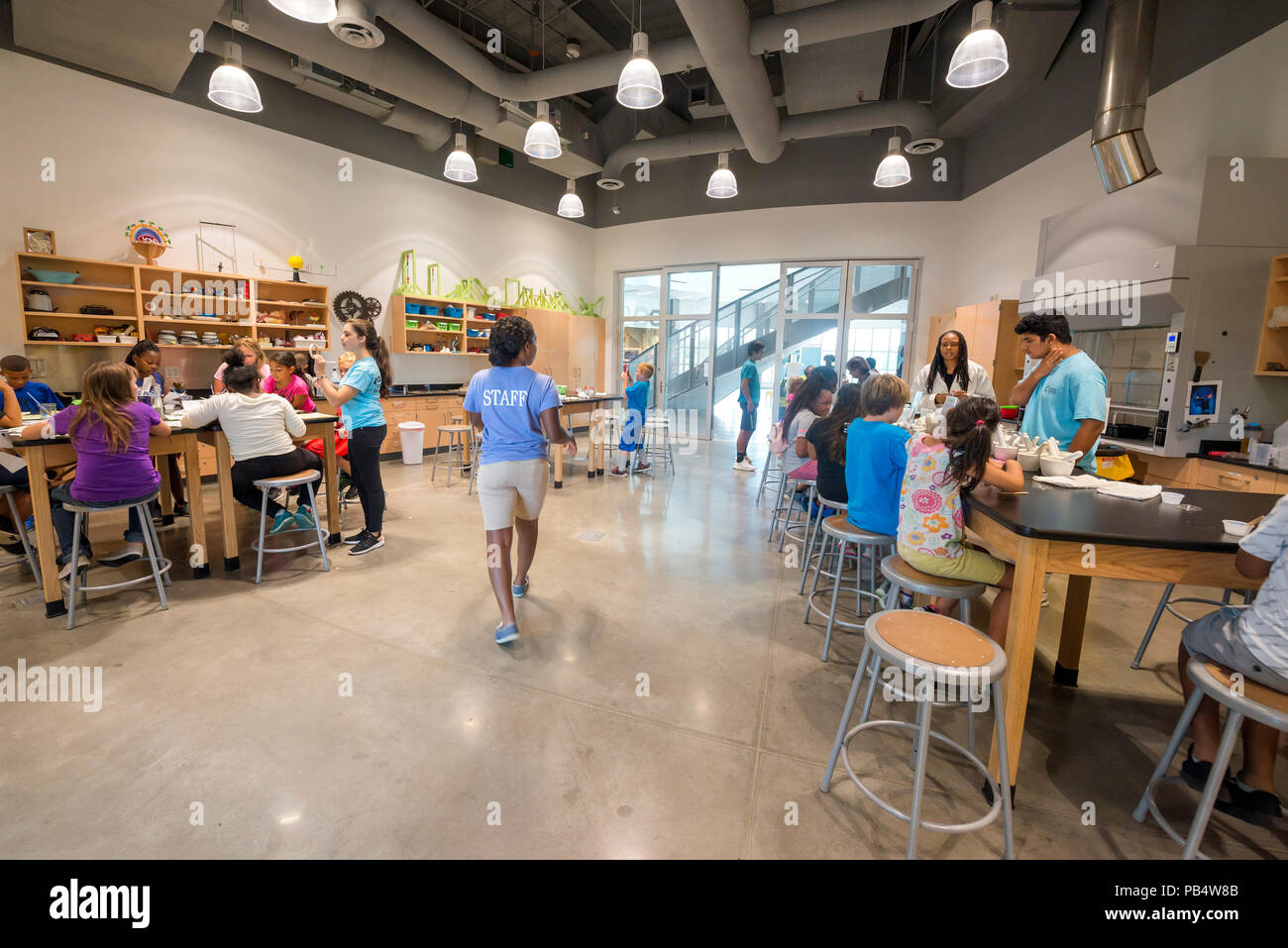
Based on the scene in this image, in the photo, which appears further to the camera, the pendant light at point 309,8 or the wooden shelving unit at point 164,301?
the wooden shelving unit at point 164,301

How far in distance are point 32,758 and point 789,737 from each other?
2798mm

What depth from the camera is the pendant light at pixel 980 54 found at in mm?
3465

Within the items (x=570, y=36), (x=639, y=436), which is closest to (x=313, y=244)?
(x=570, y=36)

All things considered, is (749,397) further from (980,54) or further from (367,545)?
(367,545)

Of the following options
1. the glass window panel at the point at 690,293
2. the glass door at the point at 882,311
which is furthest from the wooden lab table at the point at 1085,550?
the glass window panel at the point at 690,293

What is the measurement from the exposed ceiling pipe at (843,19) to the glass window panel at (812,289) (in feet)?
14.4

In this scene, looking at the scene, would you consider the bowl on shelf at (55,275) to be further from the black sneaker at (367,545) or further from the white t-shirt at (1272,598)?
the white t-shirt at (1272,598)

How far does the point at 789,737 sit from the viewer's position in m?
2.25

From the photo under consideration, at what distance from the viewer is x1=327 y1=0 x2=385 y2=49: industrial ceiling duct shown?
14.7ft

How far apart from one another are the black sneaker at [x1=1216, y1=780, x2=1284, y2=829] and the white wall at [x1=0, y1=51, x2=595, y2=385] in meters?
8.47

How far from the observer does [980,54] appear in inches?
137

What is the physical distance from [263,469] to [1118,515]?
4.49 meters

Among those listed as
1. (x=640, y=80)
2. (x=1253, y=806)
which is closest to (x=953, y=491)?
(x=1253, y=806)

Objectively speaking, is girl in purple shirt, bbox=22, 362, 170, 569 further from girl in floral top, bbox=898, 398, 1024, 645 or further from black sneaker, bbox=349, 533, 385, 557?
girl in floral top, bbox=898, 398, 1024, 645
